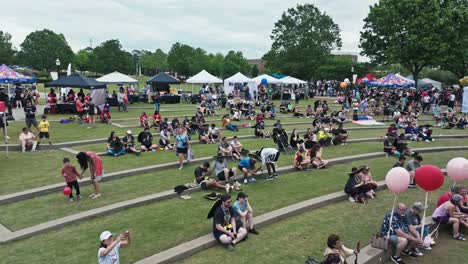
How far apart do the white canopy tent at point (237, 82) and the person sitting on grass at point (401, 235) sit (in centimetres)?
2909

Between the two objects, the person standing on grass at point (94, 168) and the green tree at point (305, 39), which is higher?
the green tree at point (305, 39)

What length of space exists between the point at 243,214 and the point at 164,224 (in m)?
1.87

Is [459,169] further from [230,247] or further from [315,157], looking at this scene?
[230,247]

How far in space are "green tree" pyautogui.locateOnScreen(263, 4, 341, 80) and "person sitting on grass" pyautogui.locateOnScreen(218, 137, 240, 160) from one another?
45.0 meters

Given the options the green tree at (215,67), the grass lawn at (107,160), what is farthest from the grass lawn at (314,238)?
the green tree at (215,67)

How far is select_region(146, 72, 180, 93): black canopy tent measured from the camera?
3322cm

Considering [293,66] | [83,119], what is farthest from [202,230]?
[293,66]

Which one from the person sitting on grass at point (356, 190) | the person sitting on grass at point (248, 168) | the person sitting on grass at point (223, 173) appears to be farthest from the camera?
the person sitting on grass at point (248, 168)

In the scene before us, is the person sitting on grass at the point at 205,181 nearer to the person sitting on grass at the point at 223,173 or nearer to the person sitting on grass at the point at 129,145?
the person sitting on grass at the point at 223,173

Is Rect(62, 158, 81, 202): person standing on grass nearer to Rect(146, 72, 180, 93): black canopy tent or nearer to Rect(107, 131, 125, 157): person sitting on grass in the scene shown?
Rect(107, 131, 125, 157): person sitting on grass

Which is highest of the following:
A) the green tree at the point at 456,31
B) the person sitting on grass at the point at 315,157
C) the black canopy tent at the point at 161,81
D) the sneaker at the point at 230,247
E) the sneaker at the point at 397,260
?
A: the green tree at the point at 456,31

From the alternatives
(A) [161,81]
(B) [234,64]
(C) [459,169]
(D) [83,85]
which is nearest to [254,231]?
(C) [459,169]

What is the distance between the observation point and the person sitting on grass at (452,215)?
839cm

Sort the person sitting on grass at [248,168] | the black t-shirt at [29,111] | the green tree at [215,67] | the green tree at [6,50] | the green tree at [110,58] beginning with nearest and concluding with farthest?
the person sitting on grass at [248,168] → the black t-shirt at [29,111] → the green tree at [110,58] → the green tree at [6,50] → the green tree at [215,67]
